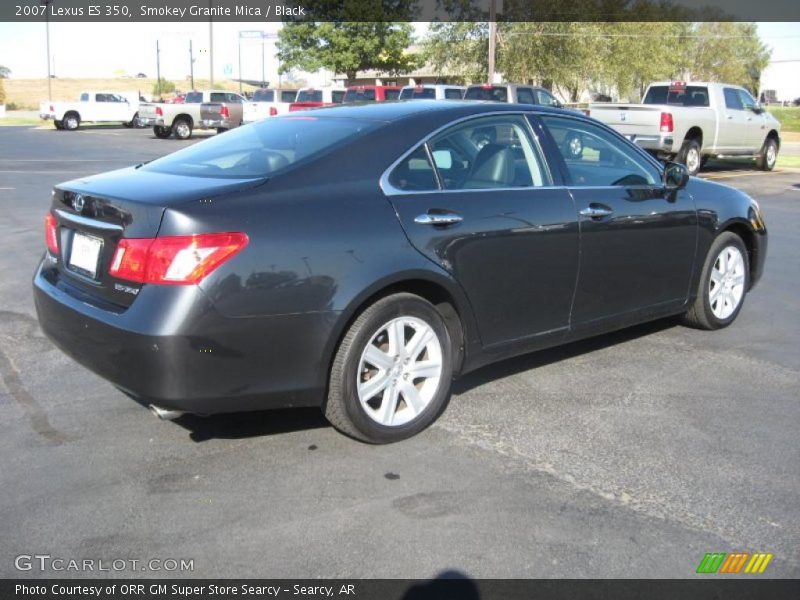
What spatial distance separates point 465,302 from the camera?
168 inches

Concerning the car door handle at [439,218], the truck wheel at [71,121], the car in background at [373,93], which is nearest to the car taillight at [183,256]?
the car door handle at [439,218]

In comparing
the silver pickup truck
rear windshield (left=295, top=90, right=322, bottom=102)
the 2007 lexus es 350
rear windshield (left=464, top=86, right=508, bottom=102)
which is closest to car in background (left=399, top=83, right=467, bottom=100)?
rear windshield (left=464, top=86, right=508, bottom=102)

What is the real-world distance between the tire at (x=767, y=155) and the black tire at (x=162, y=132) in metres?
22.1

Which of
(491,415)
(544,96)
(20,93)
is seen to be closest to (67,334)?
(491,415)

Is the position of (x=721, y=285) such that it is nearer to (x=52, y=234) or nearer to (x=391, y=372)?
(x=391, y=372)

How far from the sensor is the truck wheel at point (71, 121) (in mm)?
39469

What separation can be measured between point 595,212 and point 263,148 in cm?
197

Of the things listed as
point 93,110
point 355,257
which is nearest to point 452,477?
point 355,257

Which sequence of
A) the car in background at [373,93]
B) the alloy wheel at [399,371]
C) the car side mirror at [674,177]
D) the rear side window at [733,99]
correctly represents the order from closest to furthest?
the alloy wheel at [399,371]
the car side mirror at [674,177]
the rear side window at [733,99]
the car in background at [373,93]

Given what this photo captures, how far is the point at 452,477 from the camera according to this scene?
370cm

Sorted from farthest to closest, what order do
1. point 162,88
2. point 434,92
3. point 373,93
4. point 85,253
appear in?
point 162,88, point 373,93, point 434,92, point 85,253

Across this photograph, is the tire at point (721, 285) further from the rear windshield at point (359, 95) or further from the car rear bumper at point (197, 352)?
the rear windshield at point (359, 95)

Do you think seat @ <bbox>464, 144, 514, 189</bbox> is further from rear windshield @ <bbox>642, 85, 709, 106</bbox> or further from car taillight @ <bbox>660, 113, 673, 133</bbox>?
rear windshield @ <bbox>642, 85, 709, 106</bbox>

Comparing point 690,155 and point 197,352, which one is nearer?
point 197,352
